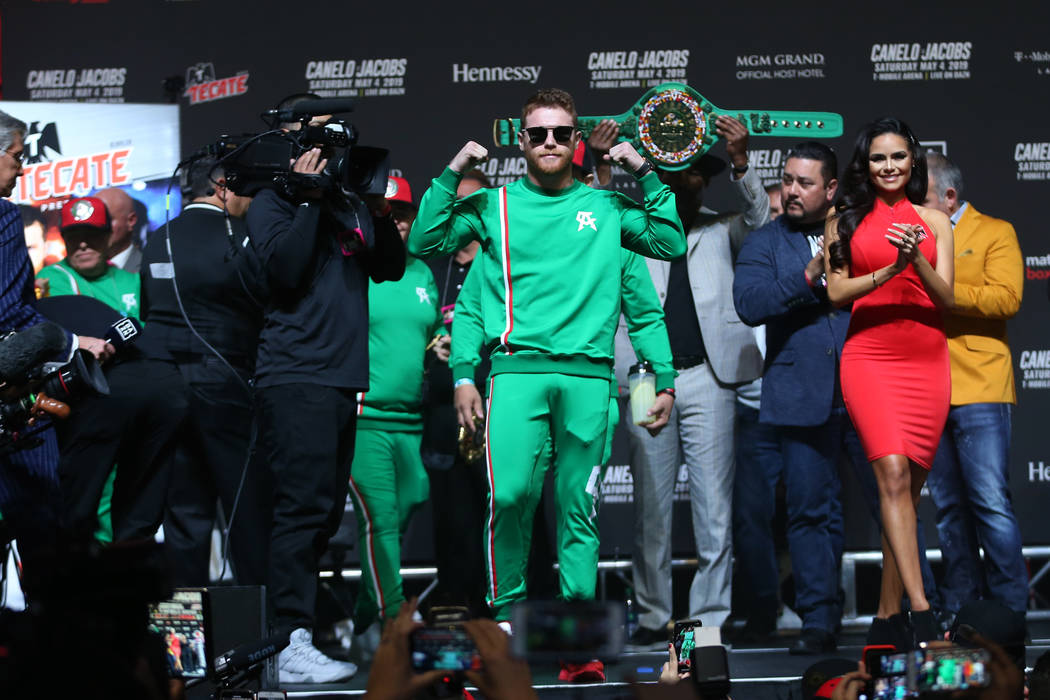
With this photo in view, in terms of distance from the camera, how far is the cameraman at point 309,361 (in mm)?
4211

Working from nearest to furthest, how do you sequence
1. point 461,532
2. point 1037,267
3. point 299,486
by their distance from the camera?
point 299,486
point 461,532
point 1037,267

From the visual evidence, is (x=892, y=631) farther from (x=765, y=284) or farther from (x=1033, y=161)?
(x=1033, y=161)

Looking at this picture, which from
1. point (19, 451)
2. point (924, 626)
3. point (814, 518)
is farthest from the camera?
point (814, 518)

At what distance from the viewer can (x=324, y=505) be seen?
14.0 ft

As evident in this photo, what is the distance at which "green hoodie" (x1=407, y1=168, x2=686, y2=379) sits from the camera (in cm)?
418

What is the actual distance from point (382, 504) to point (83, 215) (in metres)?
1.98

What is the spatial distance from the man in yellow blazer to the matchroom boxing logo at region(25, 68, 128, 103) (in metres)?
4.35

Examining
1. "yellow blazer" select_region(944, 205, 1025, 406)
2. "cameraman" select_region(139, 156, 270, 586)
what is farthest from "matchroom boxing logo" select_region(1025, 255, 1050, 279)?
"cameraman" select_region(139, 156, 270, 586)

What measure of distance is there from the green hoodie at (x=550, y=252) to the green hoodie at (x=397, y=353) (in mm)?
937

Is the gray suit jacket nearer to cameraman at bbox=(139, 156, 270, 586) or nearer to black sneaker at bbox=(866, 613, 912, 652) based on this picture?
black sneaker at bbox=(866, 613, 912, 652)

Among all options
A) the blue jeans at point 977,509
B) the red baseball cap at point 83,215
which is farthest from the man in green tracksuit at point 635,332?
the red baseball cap at point 83,215

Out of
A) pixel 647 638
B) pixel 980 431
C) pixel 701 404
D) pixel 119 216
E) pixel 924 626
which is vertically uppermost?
pixel 119 216

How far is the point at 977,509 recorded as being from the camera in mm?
4848

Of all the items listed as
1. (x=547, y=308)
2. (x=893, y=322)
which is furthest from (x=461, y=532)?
(x=893, y=322)
